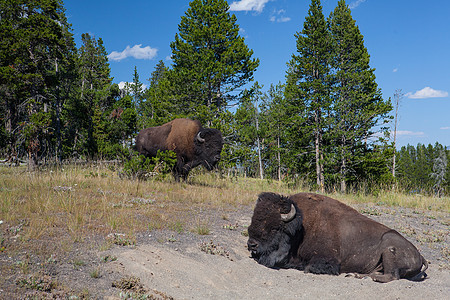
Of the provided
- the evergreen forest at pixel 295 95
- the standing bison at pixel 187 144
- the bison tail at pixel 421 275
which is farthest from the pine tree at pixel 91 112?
the bison tail at pixel 421 275

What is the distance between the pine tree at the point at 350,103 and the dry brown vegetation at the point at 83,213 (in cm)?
894

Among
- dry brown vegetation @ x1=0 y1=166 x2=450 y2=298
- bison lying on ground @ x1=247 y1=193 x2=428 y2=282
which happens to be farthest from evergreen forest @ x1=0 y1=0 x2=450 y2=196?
bison lying on ground @ x1=247 y1=193 x2=428 y2=282

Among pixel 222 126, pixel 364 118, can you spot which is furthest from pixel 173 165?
pixel 364 118

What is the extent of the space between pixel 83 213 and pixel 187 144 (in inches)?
254

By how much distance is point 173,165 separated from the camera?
39.0 ft

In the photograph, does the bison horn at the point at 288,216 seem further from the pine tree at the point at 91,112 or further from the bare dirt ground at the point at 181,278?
the pine tree at the point at 91,112

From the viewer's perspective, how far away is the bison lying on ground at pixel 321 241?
16.8ft

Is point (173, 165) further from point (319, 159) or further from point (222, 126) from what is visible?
point (319, 159)

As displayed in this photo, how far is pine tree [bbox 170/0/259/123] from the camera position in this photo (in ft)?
64.1

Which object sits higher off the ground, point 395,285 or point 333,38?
point 333,38

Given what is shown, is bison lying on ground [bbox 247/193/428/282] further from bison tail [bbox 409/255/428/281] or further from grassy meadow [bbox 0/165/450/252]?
grassy meadow [bbox 0/165/450/252]

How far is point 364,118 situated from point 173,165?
13.5m

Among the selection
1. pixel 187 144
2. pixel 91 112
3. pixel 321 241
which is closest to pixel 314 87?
pixel 187 144

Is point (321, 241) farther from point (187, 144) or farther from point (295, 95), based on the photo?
point (295, 95)
